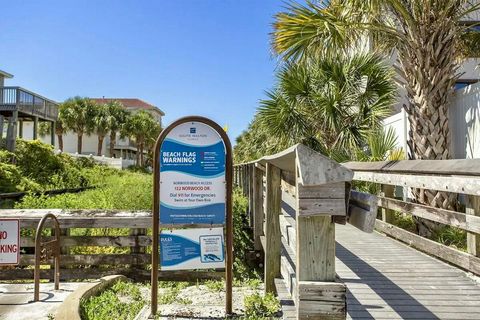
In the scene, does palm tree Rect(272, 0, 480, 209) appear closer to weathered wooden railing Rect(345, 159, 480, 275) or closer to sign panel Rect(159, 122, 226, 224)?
weathered wooden railing Rect(345, 159, 480, 275)

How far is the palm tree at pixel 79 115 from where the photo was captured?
138ft

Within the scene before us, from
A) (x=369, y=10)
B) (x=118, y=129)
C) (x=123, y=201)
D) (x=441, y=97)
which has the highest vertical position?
(x=118, y=129)

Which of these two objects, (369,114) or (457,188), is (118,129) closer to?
(369,114)

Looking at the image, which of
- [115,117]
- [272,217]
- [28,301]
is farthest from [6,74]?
[272,217]

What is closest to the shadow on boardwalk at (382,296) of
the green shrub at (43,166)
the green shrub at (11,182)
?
→ the green shrub at (11,182)

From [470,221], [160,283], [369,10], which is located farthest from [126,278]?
[369,10]

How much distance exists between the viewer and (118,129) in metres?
46.0

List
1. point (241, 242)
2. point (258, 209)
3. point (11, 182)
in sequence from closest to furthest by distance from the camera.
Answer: point (258, 209) → point (241, 242) → point (11, 182)

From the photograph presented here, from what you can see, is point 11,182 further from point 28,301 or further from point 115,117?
point 115,117

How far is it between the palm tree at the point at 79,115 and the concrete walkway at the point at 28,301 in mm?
40800

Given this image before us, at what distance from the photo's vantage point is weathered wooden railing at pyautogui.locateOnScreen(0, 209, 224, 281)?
17.0ft

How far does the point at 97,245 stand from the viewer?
17.6 feet

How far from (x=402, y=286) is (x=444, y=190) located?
1178 mm

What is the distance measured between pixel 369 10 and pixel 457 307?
512 cm
